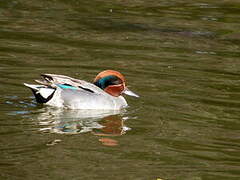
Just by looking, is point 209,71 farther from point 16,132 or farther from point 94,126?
point 16,132

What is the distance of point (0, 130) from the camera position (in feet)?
29.2

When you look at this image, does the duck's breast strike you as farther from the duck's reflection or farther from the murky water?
the murky water

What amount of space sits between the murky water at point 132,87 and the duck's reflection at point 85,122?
1 centimetres

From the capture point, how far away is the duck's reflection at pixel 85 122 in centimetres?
914

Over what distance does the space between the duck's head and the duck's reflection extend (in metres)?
0.47

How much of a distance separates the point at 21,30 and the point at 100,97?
564cm

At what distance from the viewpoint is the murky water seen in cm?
789

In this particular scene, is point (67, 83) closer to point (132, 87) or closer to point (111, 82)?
point (111, 82)

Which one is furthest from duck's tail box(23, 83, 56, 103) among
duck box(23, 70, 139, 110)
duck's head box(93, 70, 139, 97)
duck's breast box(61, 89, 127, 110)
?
duck's head box(93, 70, 139, 97)

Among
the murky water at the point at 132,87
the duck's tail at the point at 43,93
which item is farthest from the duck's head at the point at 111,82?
the duck's tail at the point at 43,93

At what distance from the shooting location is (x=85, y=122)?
9.62m

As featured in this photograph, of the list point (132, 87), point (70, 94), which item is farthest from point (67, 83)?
point (132, 87)

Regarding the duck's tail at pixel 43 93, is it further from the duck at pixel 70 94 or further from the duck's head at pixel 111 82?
the duck's head at pixel 111 82

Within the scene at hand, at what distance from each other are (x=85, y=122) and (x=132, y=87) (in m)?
2.20
